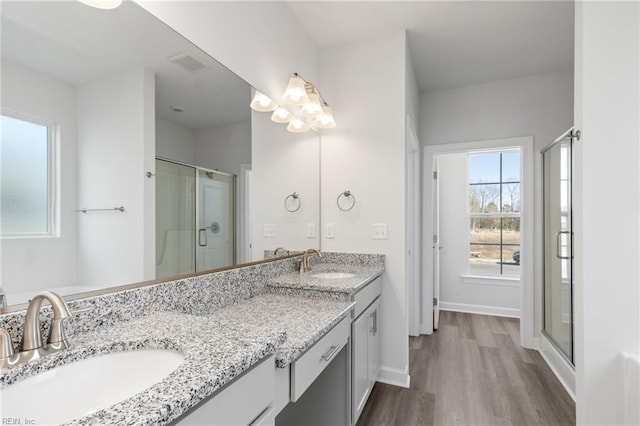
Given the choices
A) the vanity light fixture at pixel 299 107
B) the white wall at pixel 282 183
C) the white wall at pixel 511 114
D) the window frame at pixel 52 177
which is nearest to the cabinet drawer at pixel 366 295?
the white wall at pixel 282 183

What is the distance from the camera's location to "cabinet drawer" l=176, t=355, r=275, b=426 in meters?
0.67

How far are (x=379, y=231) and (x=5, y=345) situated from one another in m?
2.12

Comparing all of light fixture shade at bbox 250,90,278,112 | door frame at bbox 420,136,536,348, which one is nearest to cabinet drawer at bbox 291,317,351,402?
light fixture shade at bbox 250,90,278,112

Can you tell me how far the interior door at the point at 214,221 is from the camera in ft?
4.71

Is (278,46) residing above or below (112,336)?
above

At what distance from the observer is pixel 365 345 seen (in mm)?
1942

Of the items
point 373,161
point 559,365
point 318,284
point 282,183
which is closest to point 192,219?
point 318,284

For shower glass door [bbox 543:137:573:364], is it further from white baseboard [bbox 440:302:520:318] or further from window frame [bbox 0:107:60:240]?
window frame [bbox 0:107:60:240]

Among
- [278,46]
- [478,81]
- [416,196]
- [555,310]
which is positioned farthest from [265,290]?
[478,81]

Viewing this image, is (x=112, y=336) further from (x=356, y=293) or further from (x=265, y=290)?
(x=356, y=293)

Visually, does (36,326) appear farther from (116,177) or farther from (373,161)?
(373,161)

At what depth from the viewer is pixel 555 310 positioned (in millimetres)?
2697

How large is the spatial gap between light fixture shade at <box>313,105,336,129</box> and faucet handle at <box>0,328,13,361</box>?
2.06 metres

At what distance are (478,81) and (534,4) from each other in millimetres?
1153
